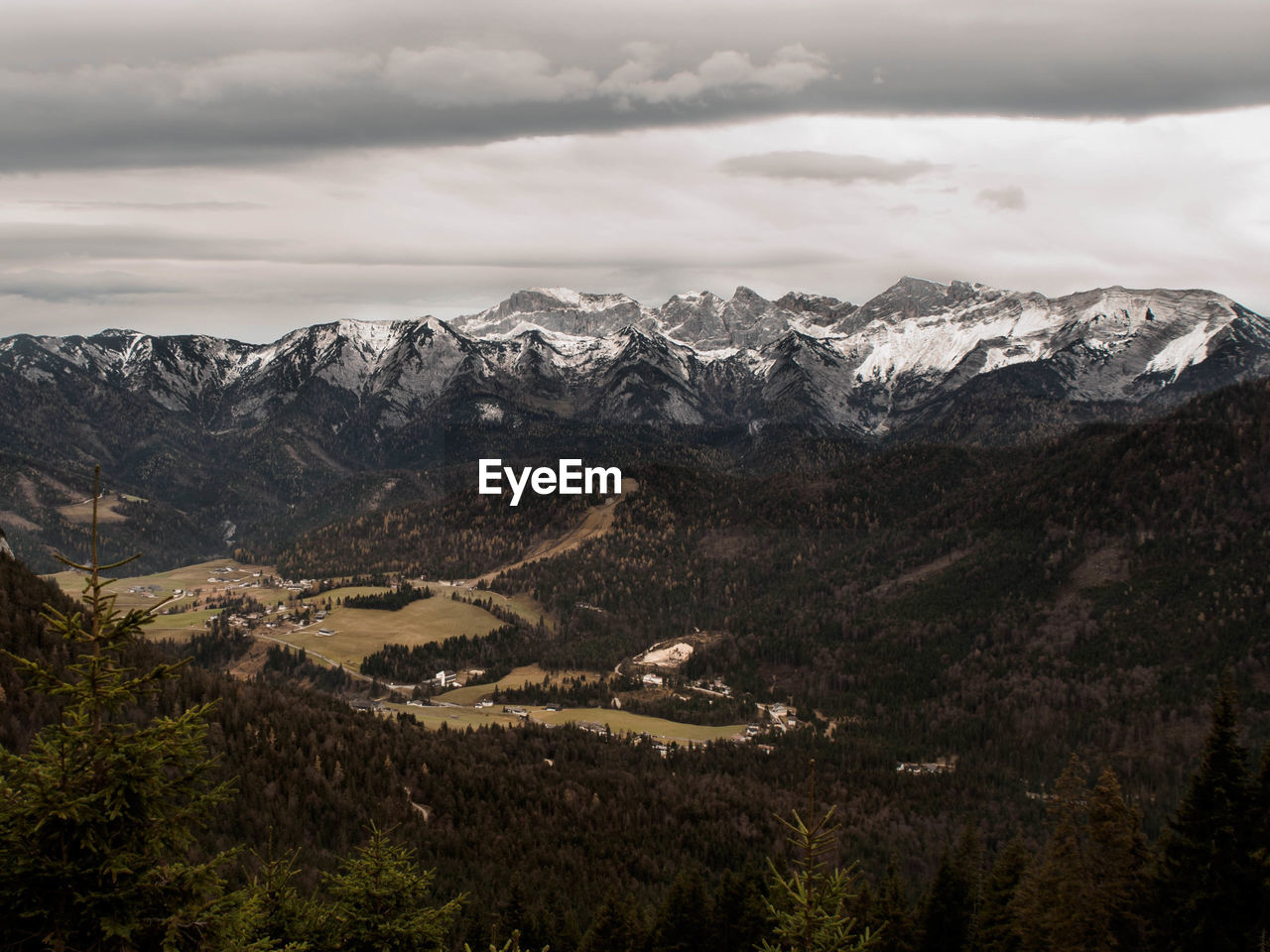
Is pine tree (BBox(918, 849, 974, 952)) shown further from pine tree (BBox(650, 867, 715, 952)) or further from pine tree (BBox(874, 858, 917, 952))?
pine tree (BBox(650, 867, 715, 952))

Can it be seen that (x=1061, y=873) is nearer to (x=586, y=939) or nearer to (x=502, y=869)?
(x=586, y=939)

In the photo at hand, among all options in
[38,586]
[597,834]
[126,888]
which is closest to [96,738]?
[126,888]

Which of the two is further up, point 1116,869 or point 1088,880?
point 1116,869

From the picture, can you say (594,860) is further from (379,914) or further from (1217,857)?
(379,914)

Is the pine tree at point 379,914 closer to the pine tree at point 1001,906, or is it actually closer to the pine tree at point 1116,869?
the pine tree at point 1116,869

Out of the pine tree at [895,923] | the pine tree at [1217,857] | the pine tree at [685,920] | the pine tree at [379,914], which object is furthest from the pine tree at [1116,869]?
the pine tree at [379,914]

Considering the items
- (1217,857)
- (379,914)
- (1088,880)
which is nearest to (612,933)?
(1088,880)

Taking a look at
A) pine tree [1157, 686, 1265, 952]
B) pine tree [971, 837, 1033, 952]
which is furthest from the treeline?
pine tree [971, 837, 1033, 952]

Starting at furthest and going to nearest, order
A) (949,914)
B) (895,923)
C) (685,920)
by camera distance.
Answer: (685,920) → (949,914) → (895,923)
